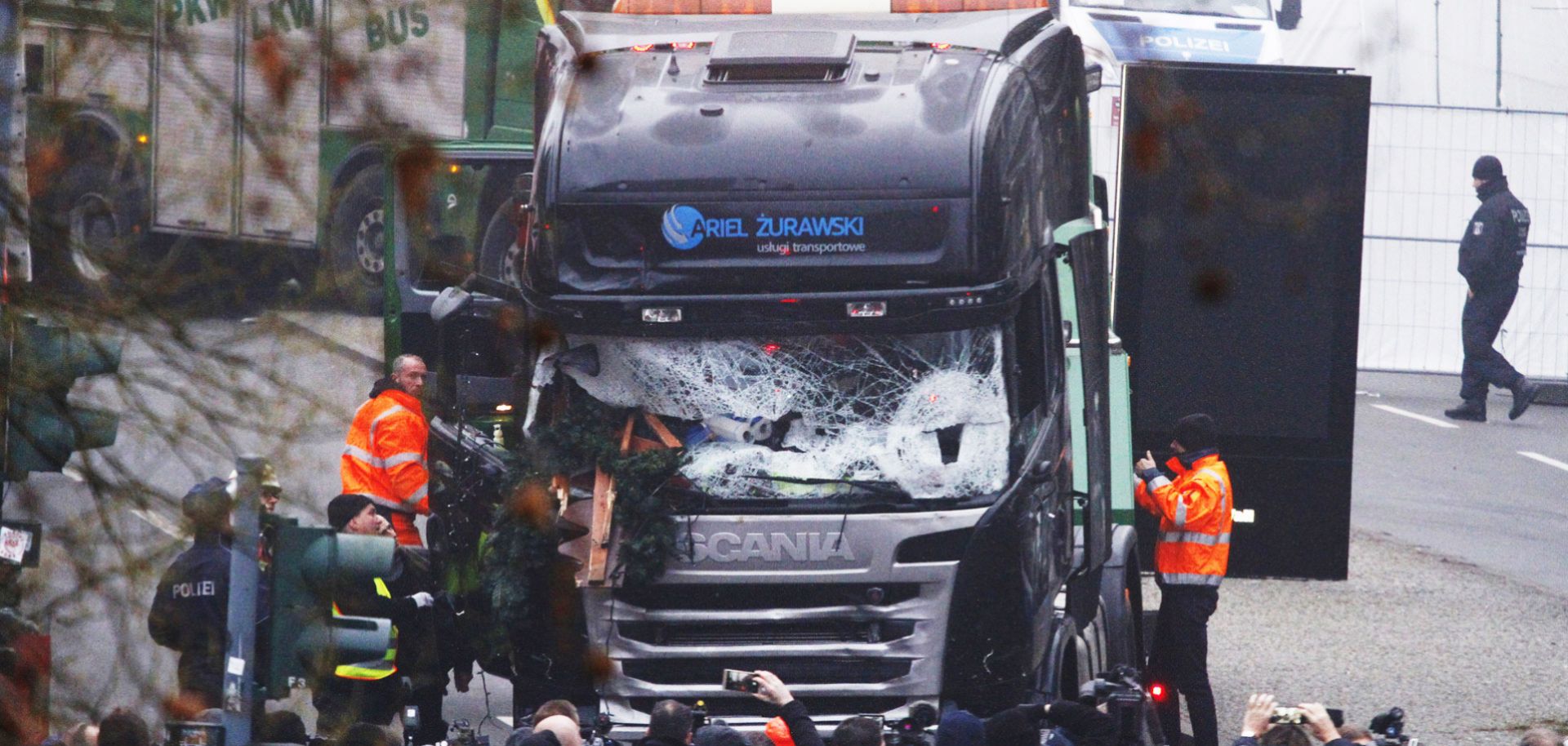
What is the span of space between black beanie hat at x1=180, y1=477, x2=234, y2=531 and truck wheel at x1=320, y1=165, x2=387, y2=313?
0.56 m

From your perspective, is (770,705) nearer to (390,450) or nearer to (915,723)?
(915,723)

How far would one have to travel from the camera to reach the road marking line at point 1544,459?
19734 mm

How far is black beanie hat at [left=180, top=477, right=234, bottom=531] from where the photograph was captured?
5148mm

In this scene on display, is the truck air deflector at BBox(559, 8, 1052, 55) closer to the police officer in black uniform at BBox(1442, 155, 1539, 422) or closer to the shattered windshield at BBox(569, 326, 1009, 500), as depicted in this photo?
the shattered windshield at BBox(569, 326, 1009, 500)

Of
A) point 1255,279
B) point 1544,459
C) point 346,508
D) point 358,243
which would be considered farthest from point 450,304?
point 1544,459

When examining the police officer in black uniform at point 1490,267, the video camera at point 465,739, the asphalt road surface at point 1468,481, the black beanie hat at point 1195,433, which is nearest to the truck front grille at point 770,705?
the video camera at point 465,739

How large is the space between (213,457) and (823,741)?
3.93 metres

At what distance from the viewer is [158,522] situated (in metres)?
5.09

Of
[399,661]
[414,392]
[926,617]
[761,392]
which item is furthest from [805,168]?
[414,392]

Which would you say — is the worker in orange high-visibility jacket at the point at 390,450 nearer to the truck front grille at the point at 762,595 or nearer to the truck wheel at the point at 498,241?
the truck wheel at the point at 498,241

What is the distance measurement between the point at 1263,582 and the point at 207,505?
40.1ft

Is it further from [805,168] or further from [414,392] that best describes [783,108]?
[414,392]

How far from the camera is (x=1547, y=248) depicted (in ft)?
72.4

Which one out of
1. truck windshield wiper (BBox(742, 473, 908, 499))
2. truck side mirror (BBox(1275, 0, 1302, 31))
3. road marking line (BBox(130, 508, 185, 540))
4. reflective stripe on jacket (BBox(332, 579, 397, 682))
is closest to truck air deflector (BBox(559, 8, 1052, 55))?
truck windshield wiper (BBox(742, 473, 908, 499))
